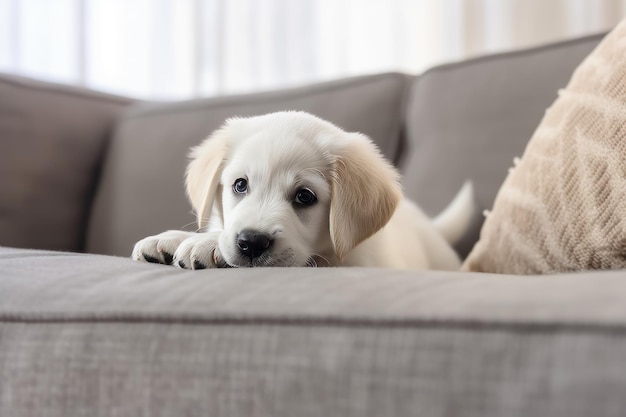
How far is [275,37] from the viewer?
3502 millimetres

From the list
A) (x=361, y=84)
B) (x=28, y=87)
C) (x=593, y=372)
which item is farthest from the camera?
(x=28, y=87)

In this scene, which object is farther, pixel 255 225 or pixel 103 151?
pixel 103 151

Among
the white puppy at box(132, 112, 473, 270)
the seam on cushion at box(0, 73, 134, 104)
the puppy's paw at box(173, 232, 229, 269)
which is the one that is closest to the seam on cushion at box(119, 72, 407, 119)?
the seam on cushion at box(0, 73, 134, 104)

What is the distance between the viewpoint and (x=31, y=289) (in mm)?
877

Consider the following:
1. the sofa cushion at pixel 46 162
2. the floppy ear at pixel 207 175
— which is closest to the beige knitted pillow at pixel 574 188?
the floppy ear at pixel 207 175

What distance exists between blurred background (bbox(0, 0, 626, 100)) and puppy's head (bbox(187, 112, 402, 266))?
1.94 m

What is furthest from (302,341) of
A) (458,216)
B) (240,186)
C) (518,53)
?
(518,53)

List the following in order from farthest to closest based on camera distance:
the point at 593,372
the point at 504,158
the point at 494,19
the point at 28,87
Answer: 1. the point at 494,19
2. the point at 28,87
3. the point at 504,158
4. the point at 593,372

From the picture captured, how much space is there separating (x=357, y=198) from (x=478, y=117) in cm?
69

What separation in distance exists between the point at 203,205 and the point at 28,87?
3.71 ft

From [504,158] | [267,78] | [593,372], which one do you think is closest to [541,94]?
[504,158]

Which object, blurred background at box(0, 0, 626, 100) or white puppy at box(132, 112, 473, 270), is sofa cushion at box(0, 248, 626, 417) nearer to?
white puppy at box(132, 112, 473, 270)

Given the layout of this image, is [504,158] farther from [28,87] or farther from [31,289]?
[28,87]

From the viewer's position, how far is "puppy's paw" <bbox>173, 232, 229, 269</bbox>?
109 cm
